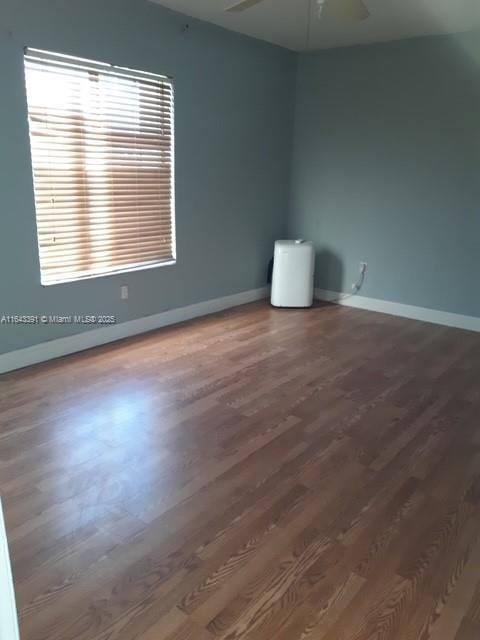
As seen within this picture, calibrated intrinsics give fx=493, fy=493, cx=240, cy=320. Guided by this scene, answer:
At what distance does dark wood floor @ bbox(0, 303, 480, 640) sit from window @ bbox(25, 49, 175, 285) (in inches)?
32.8

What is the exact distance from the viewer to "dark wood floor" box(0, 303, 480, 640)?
1555 millimetres

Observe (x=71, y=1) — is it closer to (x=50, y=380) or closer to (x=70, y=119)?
(x=70, y=119)

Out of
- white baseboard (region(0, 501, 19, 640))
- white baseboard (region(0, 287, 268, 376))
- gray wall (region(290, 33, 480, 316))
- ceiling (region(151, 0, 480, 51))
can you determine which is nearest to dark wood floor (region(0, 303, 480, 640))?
white baseboard (region(0, 287, 268, 376))

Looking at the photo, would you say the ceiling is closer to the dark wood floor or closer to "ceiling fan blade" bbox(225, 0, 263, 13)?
"ceiling fan blade" bbox(225, 0, 263, 13)

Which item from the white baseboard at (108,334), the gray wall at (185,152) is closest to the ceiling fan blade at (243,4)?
the gray wall at (185,152)

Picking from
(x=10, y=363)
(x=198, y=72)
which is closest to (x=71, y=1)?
(x=198, y=72)

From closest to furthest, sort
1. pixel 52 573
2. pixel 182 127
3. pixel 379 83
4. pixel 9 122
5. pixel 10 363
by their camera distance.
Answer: pixel 52 573
pixel 9 122
pixel 10 363
pixel 182 127
pixel 379 83

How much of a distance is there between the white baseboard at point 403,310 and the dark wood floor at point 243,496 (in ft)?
3.04

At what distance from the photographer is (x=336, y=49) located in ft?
15.4

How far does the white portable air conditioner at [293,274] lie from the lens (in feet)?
15.7

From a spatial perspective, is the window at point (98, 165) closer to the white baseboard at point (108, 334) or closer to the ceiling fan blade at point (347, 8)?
the white baseboard at point (108, 334)

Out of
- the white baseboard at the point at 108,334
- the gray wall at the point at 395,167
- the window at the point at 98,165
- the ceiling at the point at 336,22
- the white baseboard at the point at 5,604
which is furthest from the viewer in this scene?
the gray wall at the point at 395,167

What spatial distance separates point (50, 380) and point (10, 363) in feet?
1.13

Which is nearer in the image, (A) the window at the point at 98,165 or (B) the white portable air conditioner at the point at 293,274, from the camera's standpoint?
(A) the window at the point at 98,165
